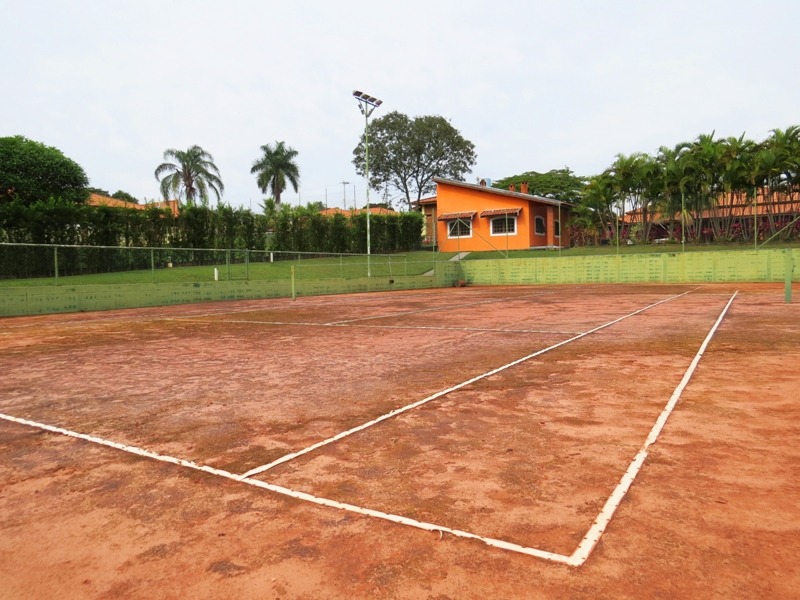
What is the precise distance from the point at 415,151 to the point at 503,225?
70.6 ft

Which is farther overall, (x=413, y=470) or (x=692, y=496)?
(x=413, y=470)

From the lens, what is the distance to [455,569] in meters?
2.32

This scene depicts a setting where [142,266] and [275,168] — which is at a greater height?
[275,168]

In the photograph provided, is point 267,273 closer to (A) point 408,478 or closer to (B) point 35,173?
(B) point 35,173

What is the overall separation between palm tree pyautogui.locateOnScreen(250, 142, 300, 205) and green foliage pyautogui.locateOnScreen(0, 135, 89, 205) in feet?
72.1

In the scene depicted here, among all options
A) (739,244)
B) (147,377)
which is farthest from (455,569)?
(739,244)

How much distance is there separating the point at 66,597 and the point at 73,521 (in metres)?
0.76

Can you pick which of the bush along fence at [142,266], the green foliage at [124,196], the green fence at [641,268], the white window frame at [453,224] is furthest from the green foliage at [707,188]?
the green foliage at [124,196]

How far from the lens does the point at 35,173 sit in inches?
1292

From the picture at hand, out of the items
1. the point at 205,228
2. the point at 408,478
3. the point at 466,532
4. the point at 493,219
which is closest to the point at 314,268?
the point at 205,228

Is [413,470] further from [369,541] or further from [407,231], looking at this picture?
[407,231]

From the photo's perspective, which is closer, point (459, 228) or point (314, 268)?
point (314, 268)

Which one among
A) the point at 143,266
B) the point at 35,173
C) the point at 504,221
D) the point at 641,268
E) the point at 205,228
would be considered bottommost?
the point at 641,268

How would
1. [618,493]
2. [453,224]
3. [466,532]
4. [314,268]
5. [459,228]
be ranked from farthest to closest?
[453,224] < [459,228] < [314,268] < [618,493] < [466,532]
